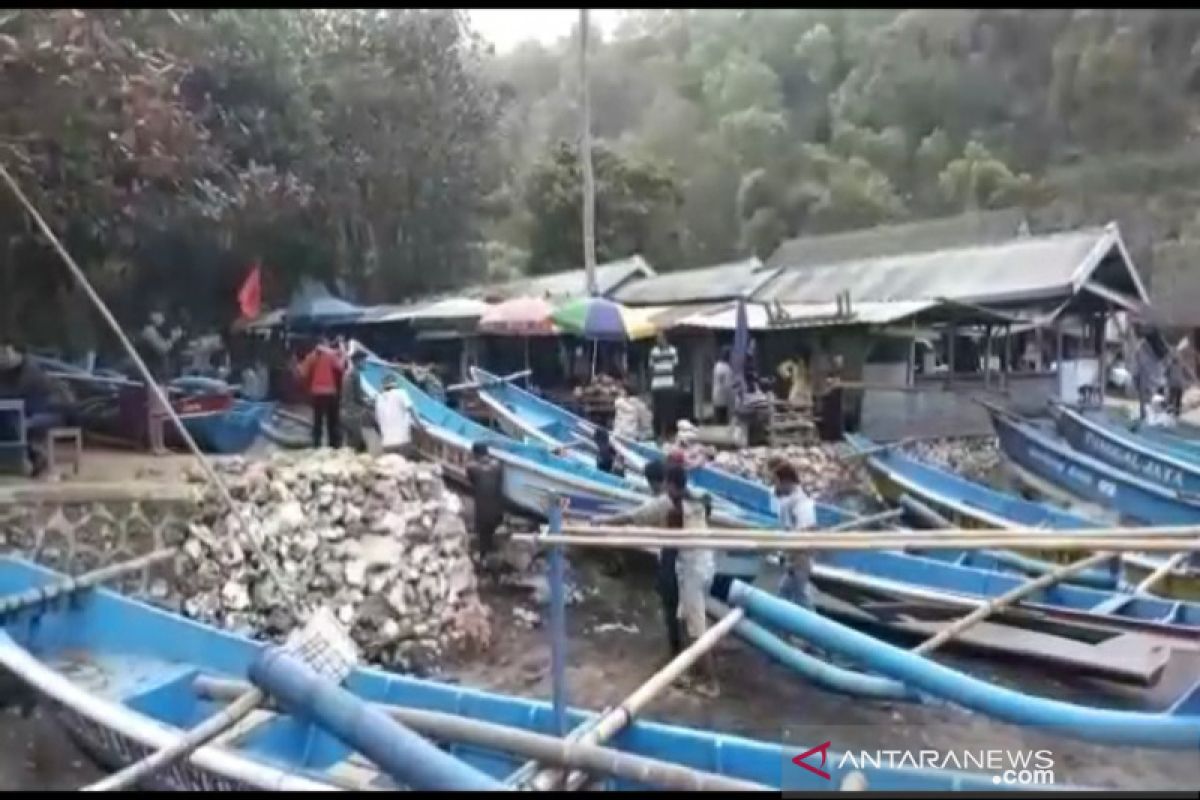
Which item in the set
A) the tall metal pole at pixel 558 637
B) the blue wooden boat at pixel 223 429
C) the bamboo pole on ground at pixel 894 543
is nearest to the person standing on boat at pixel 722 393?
the blue wooden boat at pixel 223 429

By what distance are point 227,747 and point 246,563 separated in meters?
3.77

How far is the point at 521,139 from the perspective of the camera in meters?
37.7

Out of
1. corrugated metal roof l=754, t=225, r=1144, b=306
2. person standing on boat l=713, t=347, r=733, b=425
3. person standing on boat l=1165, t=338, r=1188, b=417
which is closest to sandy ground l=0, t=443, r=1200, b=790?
person standing on boat l=713, t=347, r=733, b=425

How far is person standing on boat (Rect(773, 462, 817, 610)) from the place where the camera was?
27.5 ft

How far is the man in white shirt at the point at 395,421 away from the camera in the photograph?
1167cm

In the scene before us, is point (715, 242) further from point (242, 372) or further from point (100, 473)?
point (100, 473)

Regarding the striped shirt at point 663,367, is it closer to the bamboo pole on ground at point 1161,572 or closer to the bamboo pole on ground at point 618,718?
the bamboo pole on ground at point 1161,572

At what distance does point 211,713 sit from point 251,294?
1330 cm

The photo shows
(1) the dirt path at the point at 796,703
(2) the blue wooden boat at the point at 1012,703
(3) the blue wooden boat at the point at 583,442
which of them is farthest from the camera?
(3) the blue wooden boat at the point at 583,442

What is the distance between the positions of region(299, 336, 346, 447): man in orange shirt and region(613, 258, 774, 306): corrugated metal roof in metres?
9.16

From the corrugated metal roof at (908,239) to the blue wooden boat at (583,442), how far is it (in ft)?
36.4

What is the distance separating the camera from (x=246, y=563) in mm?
8914

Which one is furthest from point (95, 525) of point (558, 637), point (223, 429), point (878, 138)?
point (878, 138)

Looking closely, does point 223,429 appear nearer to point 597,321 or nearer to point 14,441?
point 14,441
